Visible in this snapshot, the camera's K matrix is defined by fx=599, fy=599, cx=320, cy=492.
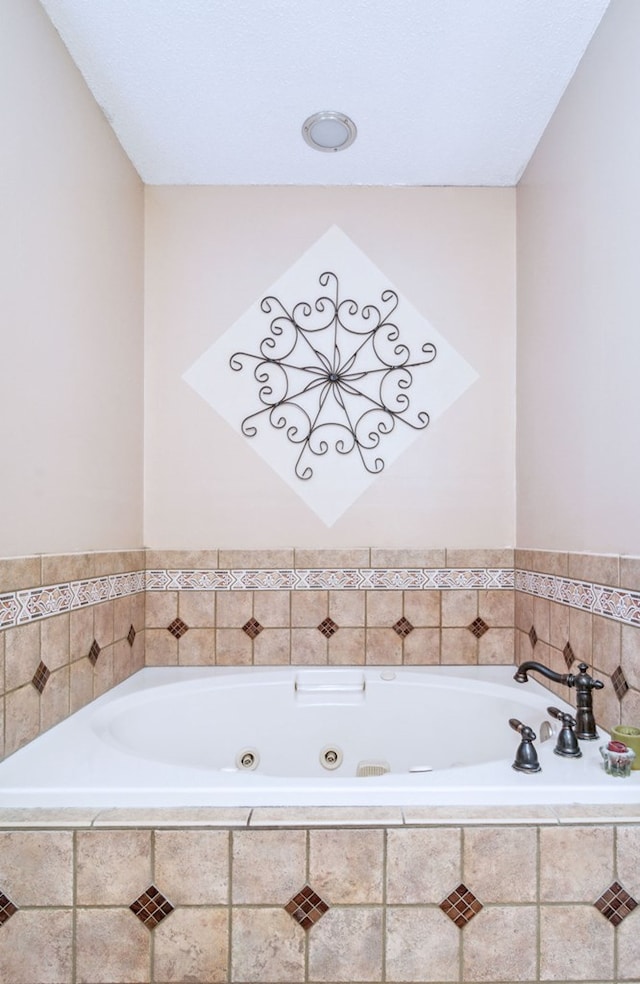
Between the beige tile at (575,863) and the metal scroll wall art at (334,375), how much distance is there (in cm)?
148

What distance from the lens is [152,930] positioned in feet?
3.61

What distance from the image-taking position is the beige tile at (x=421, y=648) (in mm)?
2348

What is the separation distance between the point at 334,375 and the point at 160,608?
1.15 m

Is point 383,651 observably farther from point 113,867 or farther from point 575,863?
point 113,867

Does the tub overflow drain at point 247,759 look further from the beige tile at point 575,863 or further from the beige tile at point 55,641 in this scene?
the beige tile at point 575,863

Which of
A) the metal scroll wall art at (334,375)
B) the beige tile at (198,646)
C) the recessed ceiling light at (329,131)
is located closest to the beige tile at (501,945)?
the beige tile at (198,646)

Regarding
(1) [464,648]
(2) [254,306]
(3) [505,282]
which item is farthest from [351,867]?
(3) [505,282]

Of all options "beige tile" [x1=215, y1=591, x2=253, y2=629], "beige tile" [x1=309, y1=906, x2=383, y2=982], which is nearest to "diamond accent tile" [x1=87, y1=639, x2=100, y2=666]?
"beige tile" [x1=215, y1=591, x2=253, y2=629]

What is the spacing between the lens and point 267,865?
1097 mm

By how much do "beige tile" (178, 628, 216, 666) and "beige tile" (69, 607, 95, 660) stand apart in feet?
1.72

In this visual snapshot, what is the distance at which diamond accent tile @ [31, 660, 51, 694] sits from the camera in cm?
153

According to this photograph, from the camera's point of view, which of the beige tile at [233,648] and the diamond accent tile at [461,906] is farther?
the beige tile at [233,648]

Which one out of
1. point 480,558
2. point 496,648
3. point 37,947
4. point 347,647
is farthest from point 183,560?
point 37,947

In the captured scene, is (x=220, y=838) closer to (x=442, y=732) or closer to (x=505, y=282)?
(x=442, y=732)
